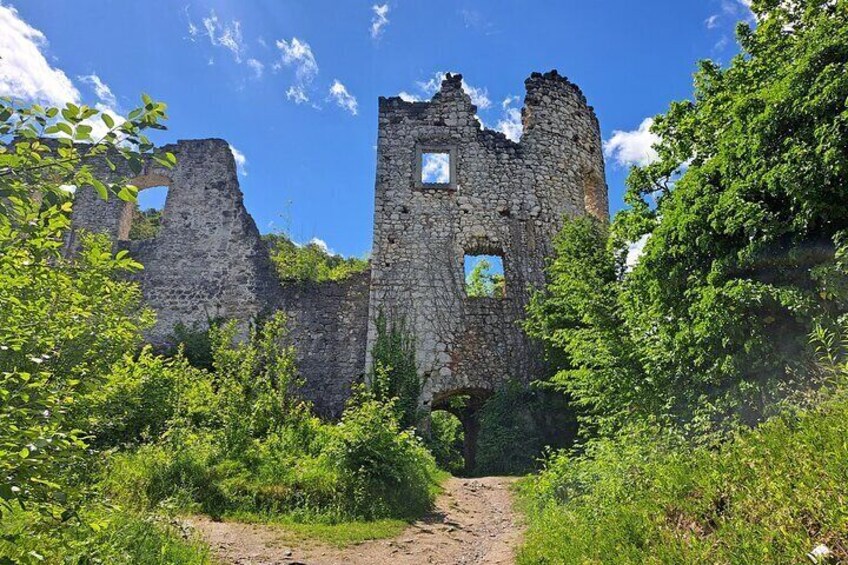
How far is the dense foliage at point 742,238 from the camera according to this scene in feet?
18.1

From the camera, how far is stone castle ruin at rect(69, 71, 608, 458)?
40.8ft

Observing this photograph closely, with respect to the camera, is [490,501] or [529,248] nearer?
[490,501]

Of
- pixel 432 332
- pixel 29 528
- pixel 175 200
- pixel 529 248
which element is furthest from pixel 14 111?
pixel 175 200

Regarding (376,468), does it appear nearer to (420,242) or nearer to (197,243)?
(420,242)

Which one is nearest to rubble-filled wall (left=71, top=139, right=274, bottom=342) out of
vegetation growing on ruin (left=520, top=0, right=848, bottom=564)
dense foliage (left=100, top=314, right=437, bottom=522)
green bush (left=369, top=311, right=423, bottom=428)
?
green bush (left=369, top=311, right=423, bottom=428)

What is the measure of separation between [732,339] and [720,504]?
247 cm

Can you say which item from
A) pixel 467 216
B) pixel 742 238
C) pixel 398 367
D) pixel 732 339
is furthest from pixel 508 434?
pixel 742 238

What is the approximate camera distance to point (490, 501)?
328 inches

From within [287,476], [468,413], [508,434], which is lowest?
[287,476]

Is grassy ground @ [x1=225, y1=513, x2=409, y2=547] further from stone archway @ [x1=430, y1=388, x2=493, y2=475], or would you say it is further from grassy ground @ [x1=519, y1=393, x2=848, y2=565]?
stone archway @ [x1=430, y1=388, x2=493, y2=475]

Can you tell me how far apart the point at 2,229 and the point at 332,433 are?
244 inches

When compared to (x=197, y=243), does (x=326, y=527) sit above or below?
below

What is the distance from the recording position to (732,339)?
6.03 metres

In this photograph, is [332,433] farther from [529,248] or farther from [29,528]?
[529,248]
